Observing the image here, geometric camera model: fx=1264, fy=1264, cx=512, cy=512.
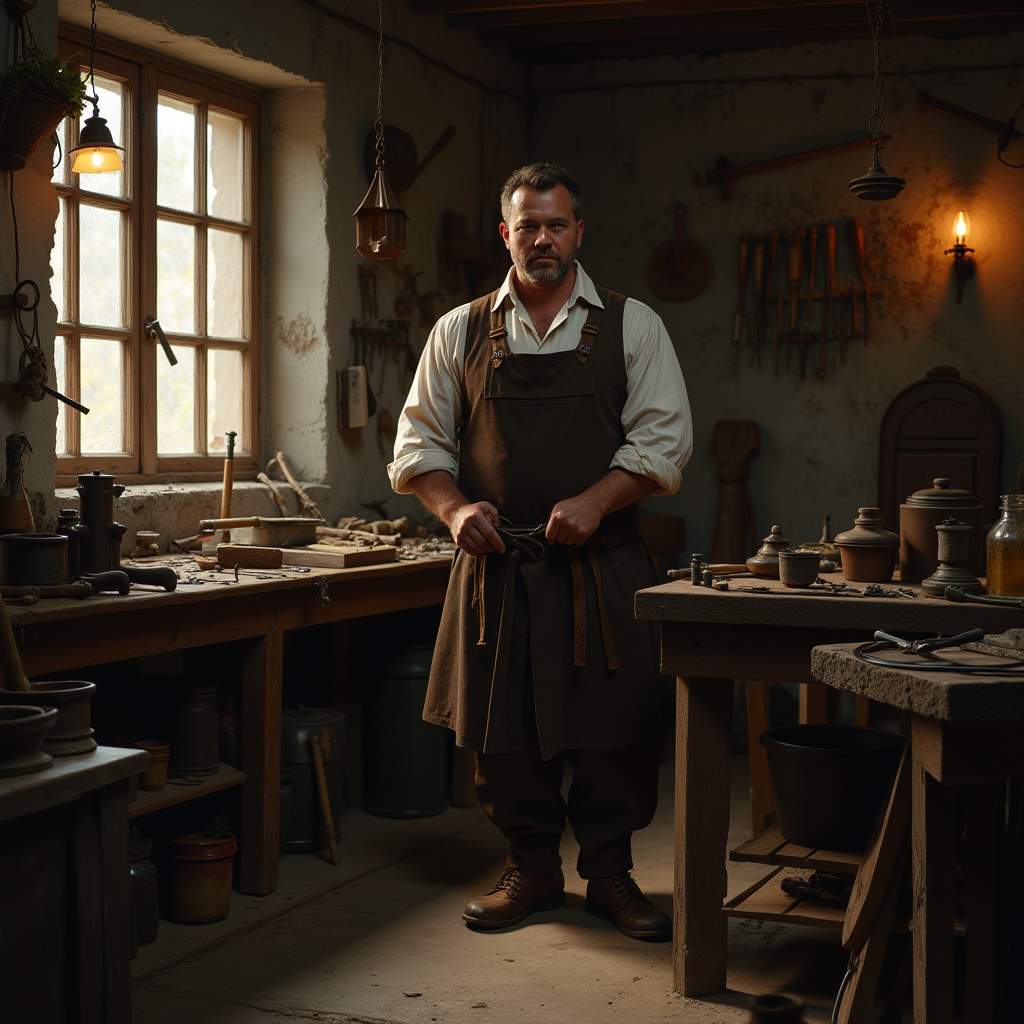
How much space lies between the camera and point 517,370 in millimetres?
3463

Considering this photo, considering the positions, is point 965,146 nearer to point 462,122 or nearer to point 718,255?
point 718,255

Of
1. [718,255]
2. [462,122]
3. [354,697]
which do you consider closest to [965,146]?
[718,255]

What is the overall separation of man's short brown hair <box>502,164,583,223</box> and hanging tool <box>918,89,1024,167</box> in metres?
2.86

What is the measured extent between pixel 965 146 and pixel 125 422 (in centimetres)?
388

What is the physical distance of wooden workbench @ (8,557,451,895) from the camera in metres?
3.04

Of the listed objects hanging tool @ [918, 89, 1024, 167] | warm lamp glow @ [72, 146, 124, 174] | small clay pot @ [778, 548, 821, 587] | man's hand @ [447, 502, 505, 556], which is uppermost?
hanging tool @ [918, 89, 1024, 167]

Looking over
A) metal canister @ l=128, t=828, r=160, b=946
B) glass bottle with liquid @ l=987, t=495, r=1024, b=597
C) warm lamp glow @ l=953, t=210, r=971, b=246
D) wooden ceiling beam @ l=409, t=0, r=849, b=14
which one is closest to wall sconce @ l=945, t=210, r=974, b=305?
warm lamp glow @ l=953, t=210, r=971, b=246

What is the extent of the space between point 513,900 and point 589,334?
161 centimetres

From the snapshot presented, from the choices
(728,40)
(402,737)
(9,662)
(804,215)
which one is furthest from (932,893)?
(728,40)

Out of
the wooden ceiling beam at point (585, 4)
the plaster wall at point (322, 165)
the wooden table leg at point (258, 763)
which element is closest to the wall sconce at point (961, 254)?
the wooden ceiling beam at point (585, 4)

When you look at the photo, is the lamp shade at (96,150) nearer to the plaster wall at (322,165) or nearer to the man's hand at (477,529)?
the plaster wall at (322,165)

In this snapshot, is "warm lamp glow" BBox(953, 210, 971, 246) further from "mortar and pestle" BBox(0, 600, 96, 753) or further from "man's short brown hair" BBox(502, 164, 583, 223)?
"mortar and pestle" BBox(0, 600, 96, 753)

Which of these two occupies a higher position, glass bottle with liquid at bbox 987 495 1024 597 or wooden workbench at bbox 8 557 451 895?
glass bottle with liquid at bbox 987 495 1024 597

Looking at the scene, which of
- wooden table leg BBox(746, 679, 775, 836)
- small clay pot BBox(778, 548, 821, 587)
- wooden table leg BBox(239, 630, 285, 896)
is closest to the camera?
small clay pot BBox(778, 548, 821, 587)
